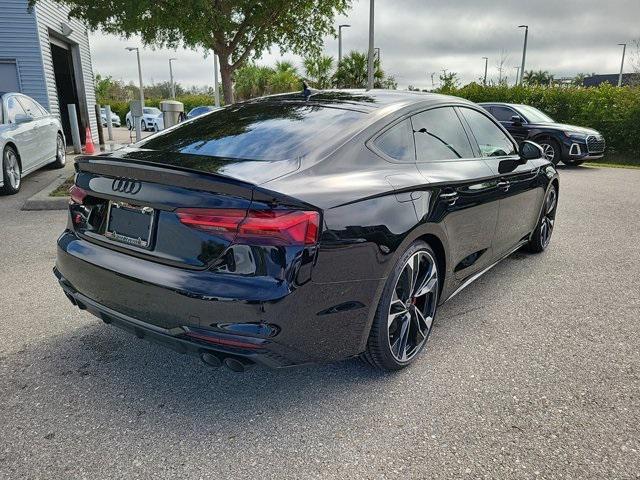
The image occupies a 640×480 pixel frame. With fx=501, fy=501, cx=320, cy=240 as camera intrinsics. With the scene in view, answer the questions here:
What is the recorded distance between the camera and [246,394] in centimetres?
263

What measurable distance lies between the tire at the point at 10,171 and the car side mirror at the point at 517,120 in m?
11.5

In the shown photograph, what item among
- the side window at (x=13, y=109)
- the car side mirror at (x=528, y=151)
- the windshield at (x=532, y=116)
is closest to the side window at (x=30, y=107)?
the side window at (x=13, y=109)

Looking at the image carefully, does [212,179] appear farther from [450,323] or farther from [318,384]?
[450,323]

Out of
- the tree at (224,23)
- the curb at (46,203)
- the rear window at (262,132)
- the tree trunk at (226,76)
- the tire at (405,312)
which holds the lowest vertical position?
the curb at (46,203)

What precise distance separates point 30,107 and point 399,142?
8900 mm

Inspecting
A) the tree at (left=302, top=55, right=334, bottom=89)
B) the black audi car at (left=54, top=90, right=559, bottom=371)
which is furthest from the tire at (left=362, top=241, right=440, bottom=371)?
the tree at (left=302, top=55, right=334, bottom=89)

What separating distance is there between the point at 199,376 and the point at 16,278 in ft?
8.09

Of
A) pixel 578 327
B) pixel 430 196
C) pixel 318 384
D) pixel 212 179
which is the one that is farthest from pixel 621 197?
pixel 212 179

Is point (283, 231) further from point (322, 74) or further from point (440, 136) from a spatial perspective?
point (322, 74)

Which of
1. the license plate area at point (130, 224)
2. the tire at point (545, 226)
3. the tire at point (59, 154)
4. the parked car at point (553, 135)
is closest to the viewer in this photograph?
the license plate area at point (130, 224)

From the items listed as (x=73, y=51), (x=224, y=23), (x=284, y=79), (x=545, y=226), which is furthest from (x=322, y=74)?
(x=545, y=226)

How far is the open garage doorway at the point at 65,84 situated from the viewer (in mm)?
16812

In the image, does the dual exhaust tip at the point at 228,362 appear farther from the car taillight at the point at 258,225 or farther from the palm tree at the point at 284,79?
the palm tree at the point at 284,79

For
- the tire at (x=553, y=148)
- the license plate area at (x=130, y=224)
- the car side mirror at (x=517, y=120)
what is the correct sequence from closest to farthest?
the license plate area at (x=130, y=224), the tire at (x=553, y=148), the car side mirror at (x=517, y=120)
